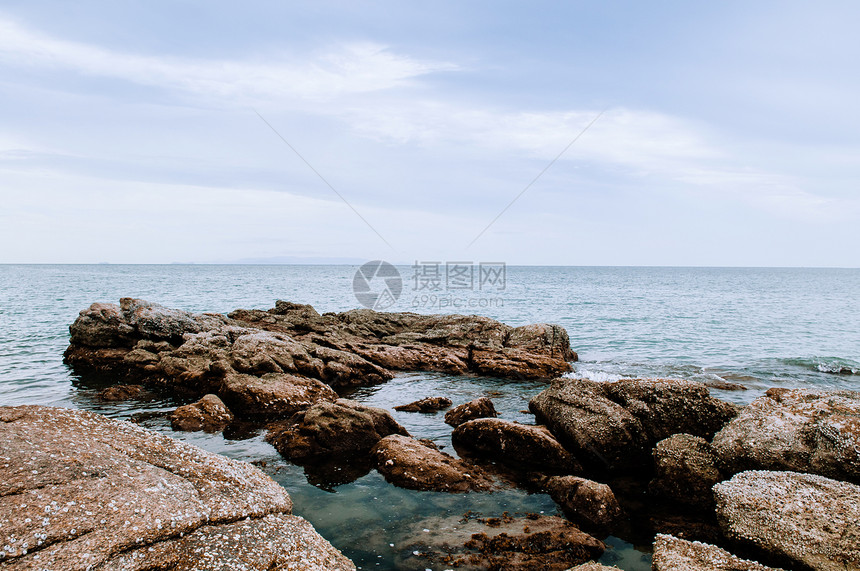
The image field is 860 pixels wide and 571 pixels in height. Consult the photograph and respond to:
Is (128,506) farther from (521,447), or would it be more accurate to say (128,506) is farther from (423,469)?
(521,447)

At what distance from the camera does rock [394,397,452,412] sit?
589 inches

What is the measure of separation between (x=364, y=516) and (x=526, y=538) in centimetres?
276

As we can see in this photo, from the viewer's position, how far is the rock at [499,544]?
271 inches

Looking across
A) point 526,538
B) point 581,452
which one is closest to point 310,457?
point 526,538

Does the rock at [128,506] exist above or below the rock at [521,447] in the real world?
above

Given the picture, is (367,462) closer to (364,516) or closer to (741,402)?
(364,516)

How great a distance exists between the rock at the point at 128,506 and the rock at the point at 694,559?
166 inches

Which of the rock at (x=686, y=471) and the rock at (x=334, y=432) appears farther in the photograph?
the rock at (x=334, y=432)

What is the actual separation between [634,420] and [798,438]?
118 inches

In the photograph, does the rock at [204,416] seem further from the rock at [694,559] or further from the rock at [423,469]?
the rock at [694,559]

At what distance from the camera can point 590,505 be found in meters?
8.30

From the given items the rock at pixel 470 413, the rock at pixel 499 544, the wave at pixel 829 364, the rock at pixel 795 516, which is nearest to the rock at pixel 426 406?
the rock at pixel 470 413

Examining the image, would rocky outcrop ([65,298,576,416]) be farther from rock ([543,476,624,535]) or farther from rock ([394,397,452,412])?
rock ([543,476,624,535])

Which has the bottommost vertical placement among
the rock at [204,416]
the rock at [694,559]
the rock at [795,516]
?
the rock at [204,416]
